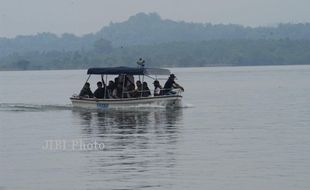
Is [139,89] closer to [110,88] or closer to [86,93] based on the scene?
[110,88]

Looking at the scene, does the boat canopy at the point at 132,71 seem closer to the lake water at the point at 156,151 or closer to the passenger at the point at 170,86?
the passenger at the point at 170,86

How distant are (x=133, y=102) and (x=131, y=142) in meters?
Result: 12.0

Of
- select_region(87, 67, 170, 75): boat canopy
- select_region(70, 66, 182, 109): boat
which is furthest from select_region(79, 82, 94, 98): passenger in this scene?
select_region(87, 67, 170, 75): boat canopy

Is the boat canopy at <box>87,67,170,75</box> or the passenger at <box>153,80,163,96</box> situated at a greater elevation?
the boat canopy at <box>87,67,170,75</box>

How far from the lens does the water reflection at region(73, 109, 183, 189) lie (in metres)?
19.7

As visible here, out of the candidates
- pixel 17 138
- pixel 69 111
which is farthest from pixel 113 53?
pixel 17 138

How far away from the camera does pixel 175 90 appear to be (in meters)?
38.8

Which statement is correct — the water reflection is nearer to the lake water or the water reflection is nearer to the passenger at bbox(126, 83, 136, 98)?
the lake water

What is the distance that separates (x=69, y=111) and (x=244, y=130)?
41.4 feet

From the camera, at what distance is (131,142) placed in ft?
85.8

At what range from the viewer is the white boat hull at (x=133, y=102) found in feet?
124

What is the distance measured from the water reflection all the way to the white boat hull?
0.29 meters

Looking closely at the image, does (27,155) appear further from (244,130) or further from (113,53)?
(113,53)

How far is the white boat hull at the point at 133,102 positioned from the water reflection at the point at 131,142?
294mm
